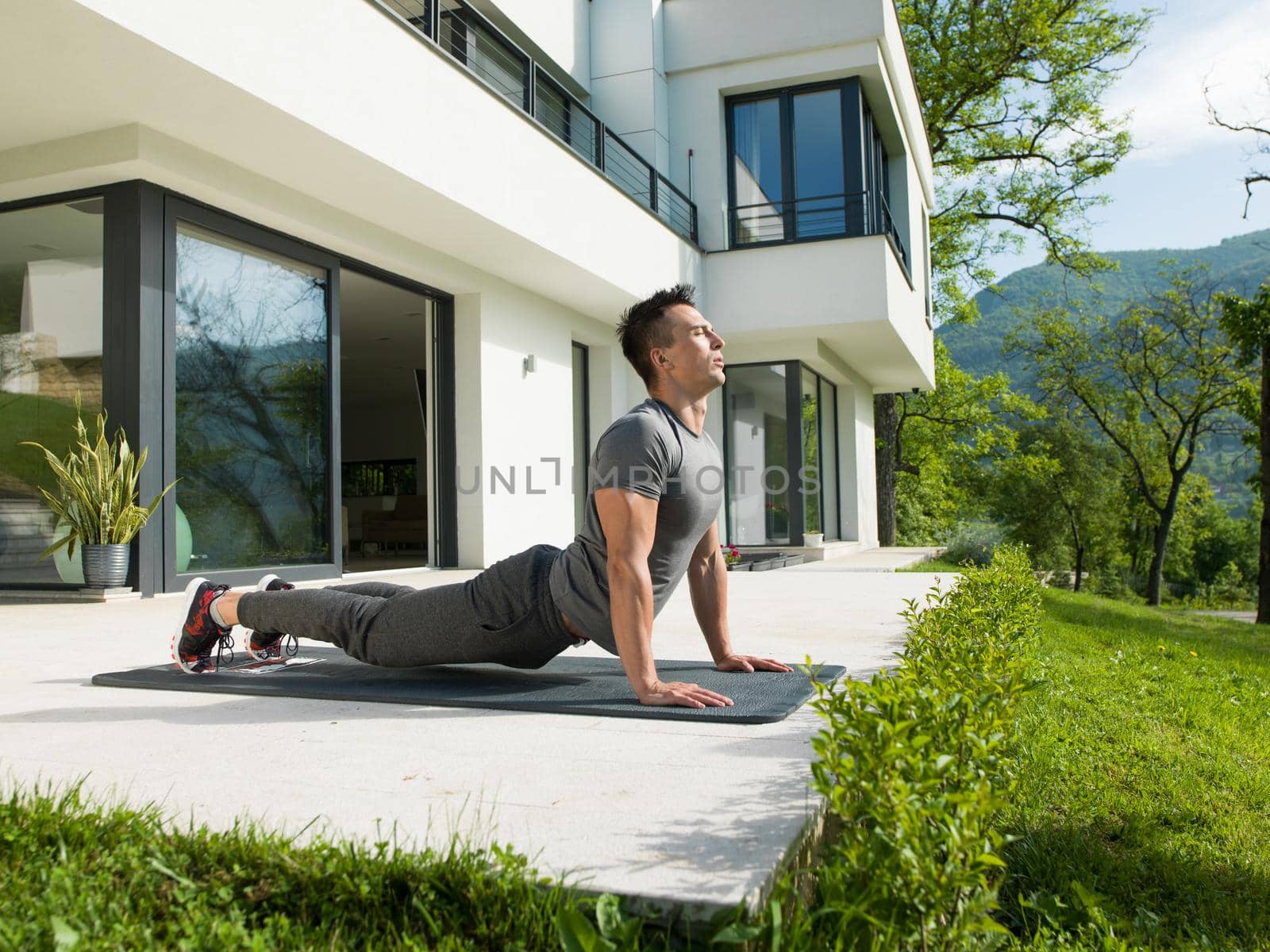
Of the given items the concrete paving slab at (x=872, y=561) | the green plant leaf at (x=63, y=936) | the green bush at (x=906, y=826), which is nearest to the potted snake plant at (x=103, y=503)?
the green plant leaf at (x=63, y=936)

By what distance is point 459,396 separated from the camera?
29.4 feet

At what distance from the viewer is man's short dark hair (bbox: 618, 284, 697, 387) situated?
2.67m

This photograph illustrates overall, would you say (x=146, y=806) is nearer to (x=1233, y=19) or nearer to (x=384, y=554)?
(x=384, y=554)

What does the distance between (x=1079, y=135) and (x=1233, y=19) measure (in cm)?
407

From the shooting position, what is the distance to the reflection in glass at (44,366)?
19.7ft

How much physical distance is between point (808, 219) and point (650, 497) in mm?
9836

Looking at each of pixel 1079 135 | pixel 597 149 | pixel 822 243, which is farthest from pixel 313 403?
pixel 1079 135

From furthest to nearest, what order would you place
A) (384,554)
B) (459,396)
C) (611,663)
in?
1. (384,554)
2. (459,396)
3. (611,663)

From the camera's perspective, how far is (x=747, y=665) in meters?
2.94

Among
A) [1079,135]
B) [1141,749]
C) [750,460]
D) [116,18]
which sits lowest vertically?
[1141,749]

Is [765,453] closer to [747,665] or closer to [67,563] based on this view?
[67,563]

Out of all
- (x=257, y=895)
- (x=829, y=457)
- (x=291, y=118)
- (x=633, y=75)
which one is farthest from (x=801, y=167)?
(x=257, y=895)

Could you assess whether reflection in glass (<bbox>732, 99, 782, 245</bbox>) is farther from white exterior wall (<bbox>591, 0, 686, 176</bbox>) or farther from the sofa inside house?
the sofa inside house

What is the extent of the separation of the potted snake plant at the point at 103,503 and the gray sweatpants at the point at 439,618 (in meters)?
3.13
